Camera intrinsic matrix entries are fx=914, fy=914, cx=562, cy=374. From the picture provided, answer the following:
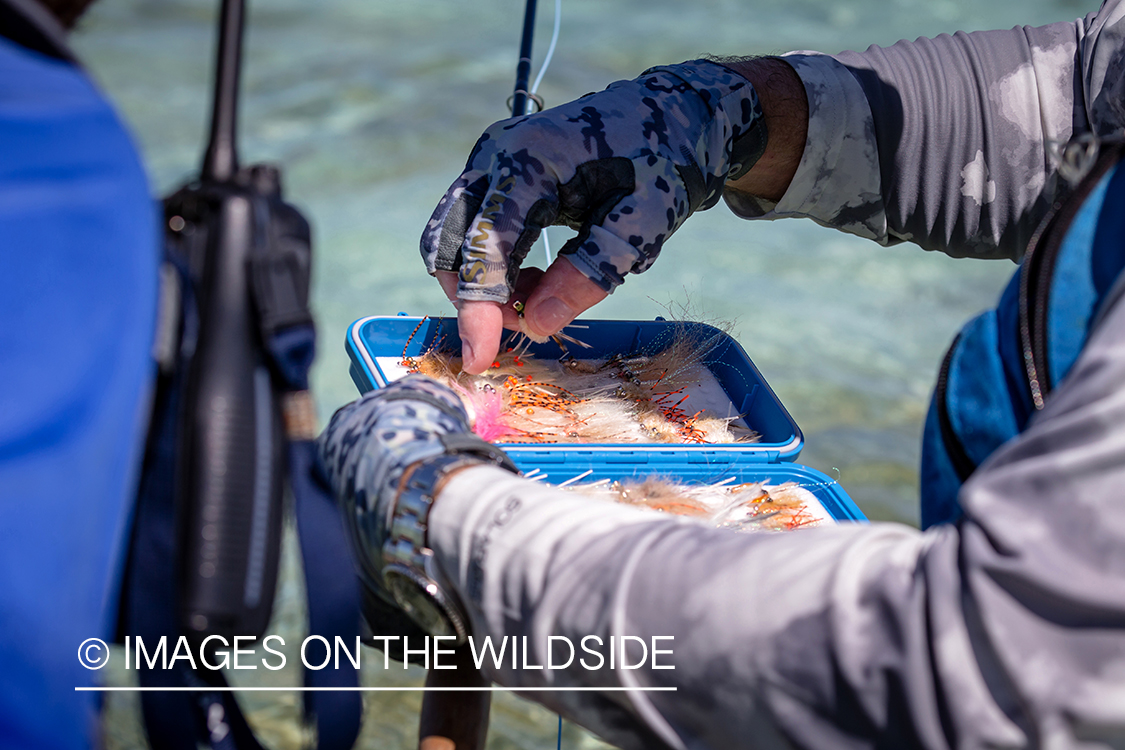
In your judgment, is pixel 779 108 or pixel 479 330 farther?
pixel 779 108

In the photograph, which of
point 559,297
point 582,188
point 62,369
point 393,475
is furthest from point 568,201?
point 62,369

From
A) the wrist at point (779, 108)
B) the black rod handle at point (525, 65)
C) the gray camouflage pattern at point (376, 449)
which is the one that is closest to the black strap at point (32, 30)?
the gray camouflage pattern at point (376, 449)

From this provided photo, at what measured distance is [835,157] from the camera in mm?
1750

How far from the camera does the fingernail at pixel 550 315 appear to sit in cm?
151

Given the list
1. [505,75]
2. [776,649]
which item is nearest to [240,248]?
[776,649]

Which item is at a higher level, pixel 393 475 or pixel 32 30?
pixel 32 30

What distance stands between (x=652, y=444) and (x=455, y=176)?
548 cm

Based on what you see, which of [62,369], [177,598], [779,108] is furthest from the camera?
[779,108]

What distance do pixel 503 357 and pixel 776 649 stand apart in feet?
3.26

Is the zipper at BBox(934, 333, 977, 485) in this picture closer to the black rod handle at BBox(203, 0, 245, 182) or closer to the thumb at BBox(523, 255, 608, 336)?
the thumb at BBox(523, 255, 608, 336)

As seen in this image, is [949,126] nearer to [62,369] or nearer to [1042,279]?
[1042,279]

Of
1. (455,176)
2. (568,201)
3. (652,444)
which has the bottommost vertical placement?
(455,176)

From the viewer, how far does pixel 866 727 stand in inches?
29.3

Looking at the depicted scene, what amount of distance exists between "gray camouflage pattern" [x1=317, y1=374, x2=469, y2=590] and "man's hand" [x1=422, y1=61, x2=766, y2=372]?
402mm
